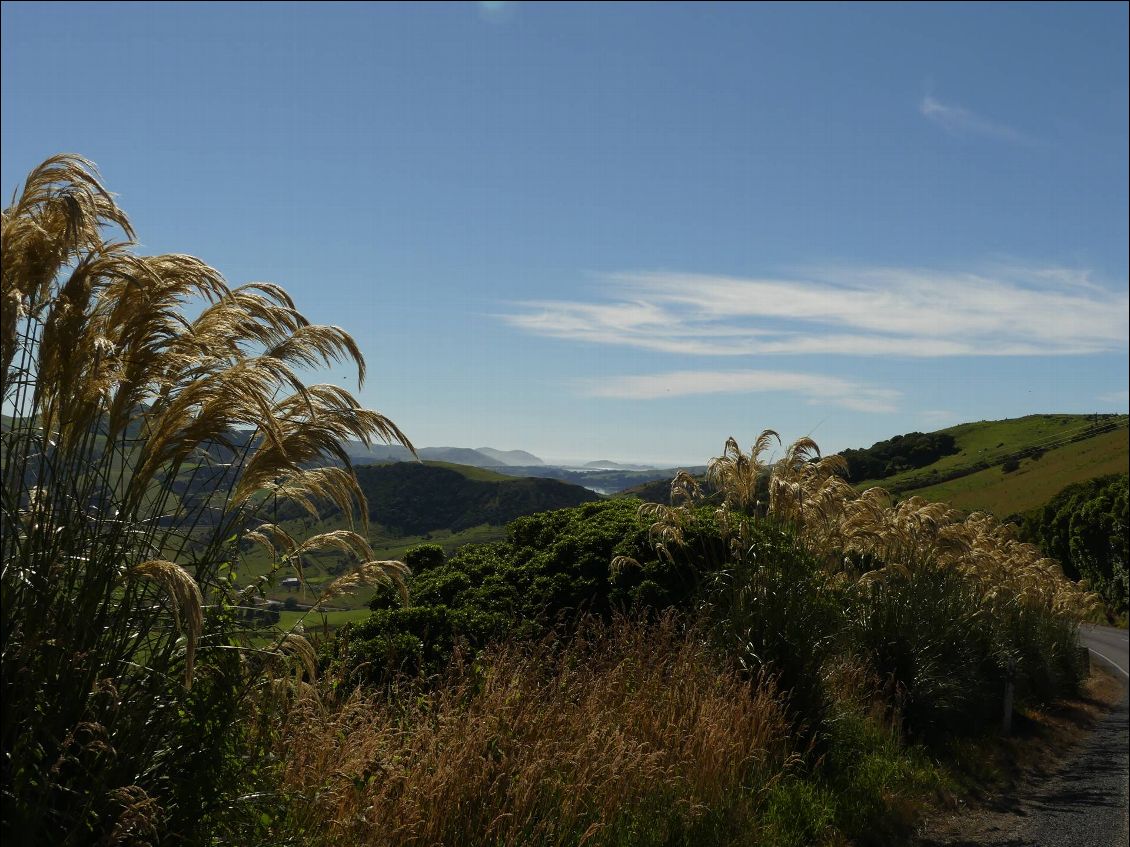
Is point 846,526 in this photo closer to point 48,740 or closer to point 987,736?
point 987,736

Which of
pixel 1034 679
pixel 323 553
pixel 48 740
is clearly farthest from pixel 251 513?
pixel 1034 679

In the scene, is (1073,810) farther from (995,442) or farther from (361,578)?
(995,442)

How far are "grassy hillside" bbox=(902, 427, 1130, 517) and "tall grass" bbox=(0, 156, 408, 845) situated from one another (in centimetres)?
1581

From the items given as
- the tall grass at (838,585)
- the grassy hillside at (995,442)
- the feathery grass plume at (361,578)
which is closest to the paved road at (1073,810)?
the tall grass at (838,585)

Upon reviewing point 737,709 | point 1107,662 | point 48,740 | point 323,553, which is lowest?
point 1107,662

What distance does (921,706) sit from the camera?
12906mm

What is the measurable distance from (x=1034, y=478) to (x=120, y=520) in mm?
48192

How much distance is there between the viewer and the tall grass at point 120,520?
3.71 meters

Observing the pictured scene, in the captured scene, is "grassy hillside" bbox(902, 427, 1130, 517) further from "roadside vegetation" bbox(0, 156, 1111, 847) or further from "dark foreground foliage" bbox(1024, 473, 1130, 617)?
"roadside vegetation" bbox(0, 156, 1111, 847)

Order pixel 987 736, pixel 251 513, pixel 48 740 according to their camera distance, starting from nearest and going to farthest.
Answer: pixel 48 740 < pixel 251 513 < pixel 987 736

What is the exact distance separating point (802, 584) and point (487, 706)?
4837 mm

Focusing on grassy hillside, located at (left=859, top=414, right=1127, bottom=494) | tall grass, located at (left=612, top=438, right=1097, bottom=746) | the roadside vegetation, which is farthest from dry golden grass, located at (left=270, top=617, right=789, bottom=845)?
grassy hillside, located at (left=859, top=414, right=1127, bottom=494)

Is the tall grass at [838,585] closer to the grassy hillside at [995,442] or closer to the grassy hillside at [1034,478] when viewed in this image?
the grassy hillside at [995,442]

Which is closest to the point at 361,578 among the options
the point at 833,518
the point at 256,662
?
the point at 256,662
